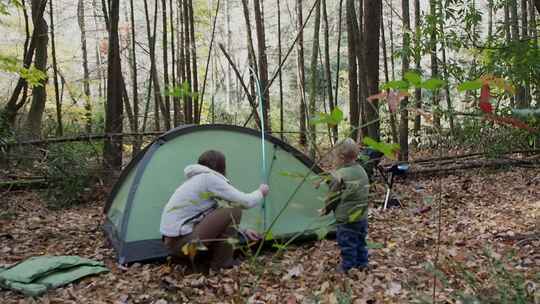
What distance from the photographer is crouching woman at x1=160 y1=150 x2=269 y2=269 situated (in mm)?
4008

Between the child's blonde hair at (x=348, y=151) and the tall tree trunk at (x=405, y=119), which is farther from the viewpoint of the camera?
the tall tree trunk at (x=405, y=119)

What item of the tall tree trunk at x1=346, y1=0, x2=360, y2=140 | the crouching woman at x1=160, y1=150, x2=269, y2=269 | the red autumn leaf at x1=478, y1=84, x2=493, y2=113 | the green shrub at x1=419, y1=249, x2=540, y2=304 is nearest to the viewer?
the red autumn leaf at x1=478, y1=84, x2=493, y2=113

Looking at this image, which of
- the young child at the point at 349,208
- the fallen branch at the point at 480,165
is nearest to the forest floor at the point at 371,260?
the young child at the point at 349,208

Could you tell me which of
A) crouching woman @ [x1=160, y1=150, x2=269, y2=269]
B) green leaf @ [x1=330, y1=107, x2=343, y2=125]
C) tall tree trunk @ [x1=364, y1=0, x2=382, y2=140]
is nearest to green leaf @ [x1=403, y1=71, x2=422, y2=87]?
green leaf @ [x1=330, y1=107, x2=343, y2=125]

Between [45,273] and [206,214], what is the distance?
142 cm

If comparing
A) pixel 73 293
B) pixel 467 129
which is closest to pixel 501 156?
pixel 467 129

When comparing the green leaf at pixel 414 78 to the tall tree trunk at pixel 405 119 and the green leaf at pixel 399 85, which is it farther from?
the tall tree trunk at pixel 405 119

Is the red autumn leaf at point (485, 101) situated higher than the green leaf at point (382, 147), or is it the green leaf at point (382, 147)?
the red autumn leaf at point (485, 101)

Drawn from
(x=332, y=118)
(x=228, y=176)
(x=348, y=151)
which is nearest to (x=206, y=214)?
(x=228, y=176)

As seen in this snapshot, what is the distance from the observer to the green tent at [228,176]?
4727 millimetres

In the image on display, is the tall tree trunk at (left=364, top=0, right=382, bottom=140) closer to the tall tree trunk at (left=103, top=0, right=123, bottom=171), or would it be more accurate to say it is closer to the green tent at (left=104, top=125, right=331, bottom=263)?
the green tent at (left=104, top=125, right=331, bottom=263)

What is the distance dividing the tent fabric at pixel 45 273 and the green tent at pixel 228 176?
1.48ft

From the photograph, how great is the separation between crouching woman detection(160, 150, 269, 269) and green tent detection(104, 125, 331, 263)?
552 millimetres

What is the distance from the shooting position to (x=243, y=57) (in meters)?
35.4
